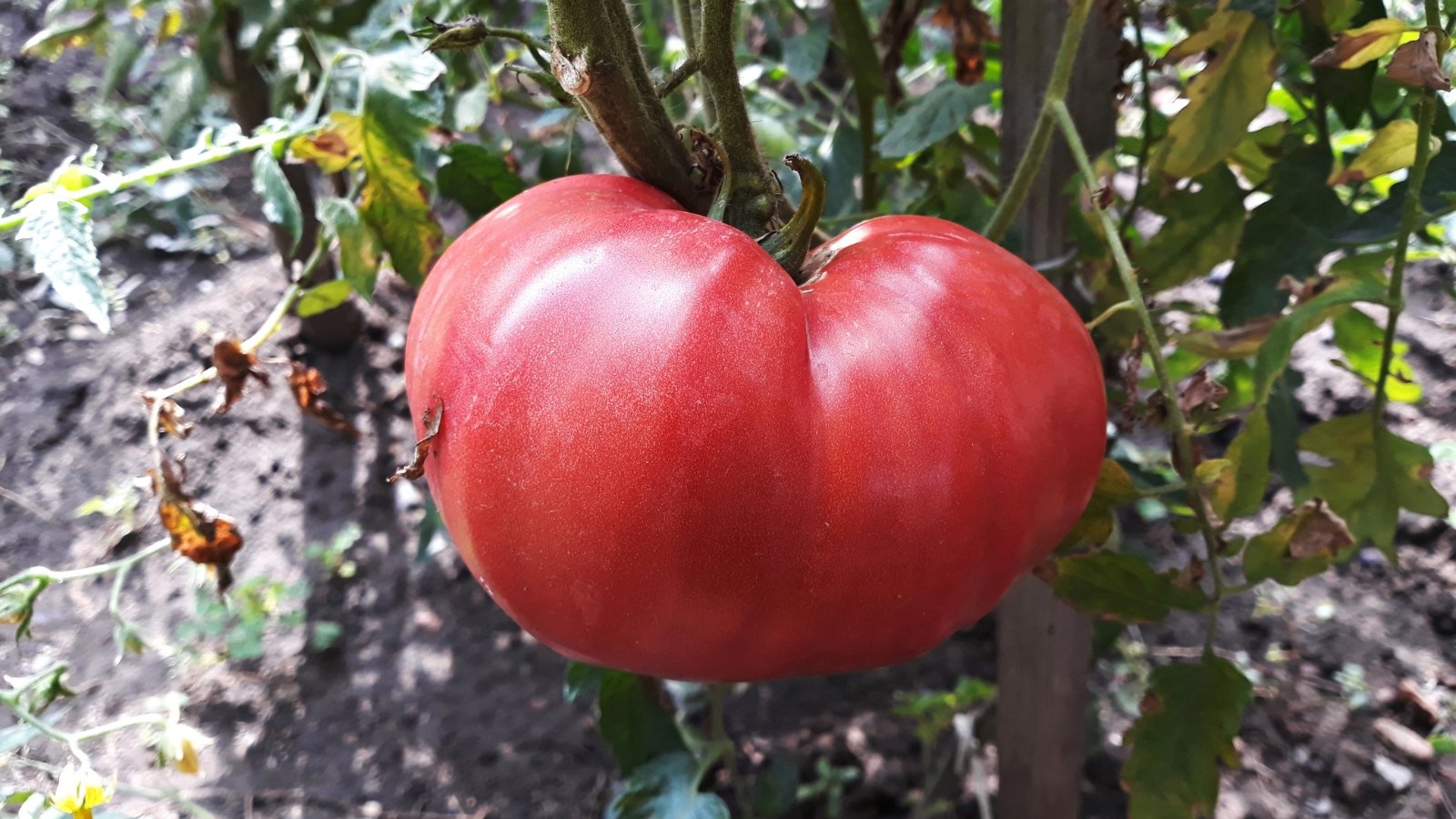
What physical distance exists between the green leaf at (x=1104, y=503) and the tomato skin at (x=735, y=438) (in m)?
0.12

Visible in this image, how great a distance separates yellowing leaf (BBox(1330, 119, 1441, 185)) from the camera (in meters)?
0.53

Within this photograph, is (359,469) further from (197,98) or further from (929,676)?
(929,676)

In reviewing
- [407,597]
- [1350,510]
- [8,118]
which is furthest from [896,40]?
[8,118]

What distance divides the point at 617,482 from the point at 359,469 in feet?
4.16

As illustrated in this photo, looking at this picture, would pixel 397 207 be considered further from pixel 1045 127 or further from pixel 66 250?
pixel 1045 127

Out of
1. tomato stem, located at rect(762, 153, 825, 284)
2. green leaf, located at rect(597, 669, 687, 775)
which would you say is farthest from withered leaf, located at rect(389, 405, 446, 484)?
green leaf, located at rect(597, 669, 687, 775)

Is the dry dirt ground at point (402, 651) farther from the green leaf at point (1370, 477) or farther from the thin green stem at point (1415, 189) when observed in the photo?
the thin green stem at point (1415, 189)

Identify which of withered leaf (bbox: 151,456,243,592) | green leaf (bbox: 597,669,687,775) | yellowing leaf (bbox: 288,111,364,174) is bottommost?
green leaf (bbox: 597,669,687,775)

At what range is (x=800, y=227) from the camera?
1.42 ft

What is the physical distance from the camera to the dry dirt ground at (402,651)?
1.10m

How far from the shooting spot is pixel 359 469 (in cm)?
151

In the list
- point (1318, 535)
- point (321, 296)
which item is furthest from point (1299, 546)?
point (321, 296)

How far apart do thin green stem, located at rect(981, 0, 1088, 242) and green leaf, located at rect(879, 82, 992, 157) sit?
2.9 inches

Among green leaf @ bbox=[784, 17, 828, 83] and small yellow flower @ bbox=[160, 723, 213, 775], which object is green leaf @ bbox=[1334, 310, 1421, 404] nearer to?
green leaf @ bbox=[784, 17, 828, 83]
